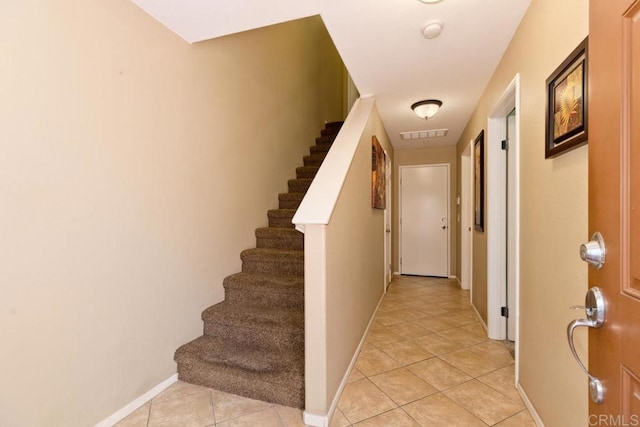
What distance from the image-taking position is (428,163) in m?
5.20

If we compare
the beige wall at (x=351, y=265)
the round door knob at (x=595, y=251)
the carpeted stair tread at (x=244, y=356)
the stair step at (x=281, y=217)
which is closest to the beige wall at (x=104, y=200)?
the carpeted stair tread at (x=244, y=356)

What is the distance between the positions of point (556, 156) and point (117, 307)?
7.43 ft

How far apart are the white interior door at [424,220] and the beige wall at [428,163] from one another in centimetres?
6

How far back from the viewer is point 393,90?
279 centimetres

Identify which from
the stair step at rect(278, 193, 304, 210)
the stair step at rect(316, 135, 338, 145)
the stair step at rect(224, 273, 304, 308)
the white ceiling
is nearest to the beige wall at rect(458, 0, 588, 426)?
the white ceiling

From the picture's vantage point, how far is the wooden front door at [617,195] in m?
0.60

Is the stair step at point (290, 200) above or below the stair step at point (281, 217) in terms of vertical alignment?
above

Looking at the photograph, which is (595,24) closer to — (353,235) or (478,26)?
(478,26)

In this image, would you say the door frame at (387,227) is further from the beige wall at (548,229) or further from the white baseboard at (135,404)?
the white baseboard at (135,404)

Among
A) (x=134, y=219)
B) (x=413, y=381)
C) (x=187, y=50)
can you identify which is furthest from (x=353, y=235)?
(x=187, y=50)

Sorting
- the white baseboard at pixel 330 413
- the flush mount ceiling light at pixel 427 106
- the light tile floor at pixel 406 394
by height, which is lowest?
the light tile floor at pixel 406 394

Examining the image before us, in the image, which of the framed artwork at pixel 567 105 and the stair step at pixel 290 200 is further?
the stair step at pixel 290 200

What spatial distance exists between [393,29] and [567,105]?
1.08 meters

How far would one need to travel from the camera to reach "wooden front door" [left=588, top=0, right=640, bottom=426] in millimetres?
598
